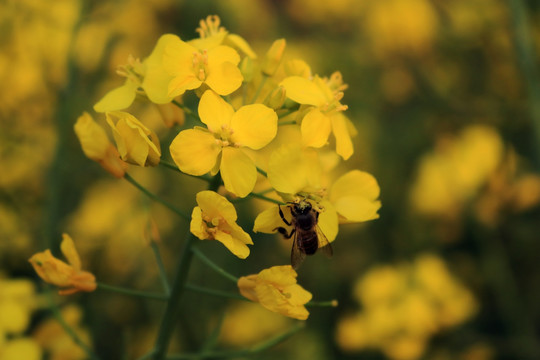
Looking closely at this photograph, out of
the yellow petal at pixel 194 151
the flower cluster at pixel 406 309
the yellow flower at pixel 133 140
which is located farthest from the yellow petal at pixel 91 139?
the flower cluster at pixel 406 309

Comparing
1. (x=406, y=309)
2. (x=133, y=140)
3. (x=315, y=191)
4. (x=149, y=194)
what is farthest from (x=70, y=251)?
(x=406, y=309)

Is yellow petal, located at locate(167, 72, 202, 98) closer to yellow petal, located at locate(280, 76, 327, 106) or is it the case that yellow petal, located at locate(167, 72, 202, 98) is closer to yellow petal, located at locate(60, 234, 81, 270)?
yellow petal, located at locate(280, 76, 327, 106)

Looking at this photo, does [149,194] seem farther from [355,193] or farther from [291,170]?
[355,193]

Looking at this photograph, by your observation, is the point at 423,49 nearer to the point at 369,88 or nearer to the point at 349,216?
the point at 369,88

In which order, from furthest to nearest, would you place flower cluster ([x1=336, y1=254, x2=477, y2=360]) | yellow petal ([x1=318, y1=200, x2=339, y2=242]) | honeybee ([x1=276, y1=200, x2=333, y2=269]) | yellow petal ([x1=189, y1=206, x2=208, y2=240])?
flower cluster ([x1=336, y1=254, x2=477, y2=360])
honeybee ([x1=276, y1=200, x2=333, y2=269])
yellow petal ([x1=318, y1=200, x2=339, y2=242])
yellow petal ([x1=189, y1=206, x2=208, y2=240])

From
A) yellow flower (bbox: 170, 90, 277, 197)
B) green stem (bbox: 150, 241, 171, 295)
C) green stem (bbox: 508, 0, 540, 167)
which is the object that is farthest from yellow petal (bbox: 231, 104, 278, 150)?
green stem (bbox: 508, 0, 540, 167)

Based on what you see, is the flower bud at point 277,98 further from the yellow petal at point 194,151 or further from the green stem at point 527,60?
the green stem at point 527,60
